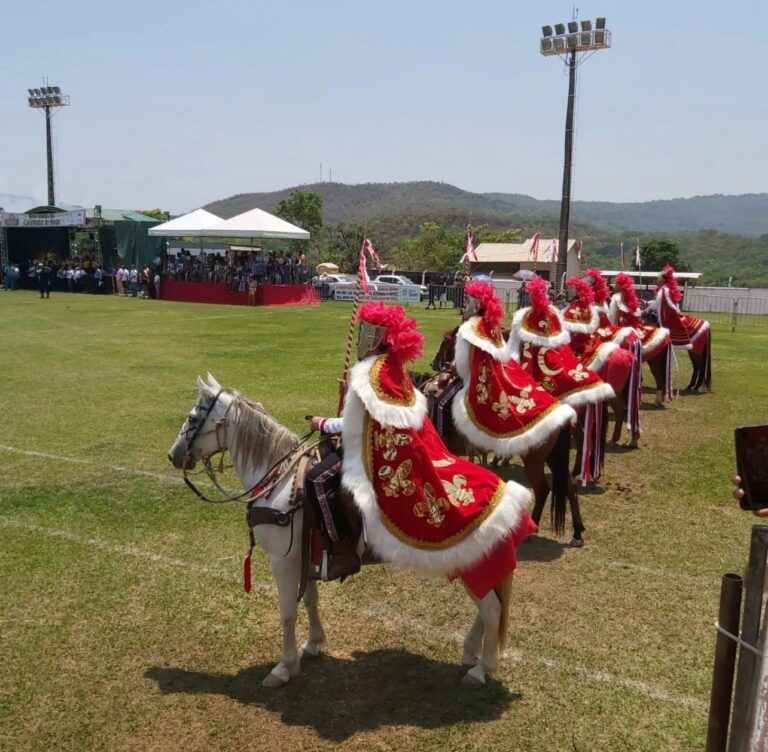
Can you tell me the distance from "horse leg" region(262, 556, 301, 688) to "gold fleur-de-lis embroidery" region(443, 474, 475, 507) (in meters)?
1.08

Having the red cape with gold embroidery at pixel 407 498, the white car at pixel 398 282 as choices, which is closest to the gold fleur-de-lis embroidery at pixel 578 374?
the red cape with gold embroidery at pixel 407 498

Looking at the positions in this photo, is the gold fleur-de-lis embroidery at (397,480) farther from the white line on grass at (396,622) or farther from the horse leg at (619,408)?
the horse leg at (619,408)

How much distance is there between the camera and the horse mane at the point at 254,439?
4941mm

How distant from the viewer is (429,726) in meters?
4.48

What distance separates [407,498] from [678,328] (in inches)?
505

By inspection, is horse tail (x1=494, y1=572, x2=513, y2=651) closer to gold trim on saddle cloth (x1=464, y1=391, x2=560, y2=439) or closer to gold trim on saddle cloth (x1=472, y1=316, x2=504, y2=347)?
gold trim on saddle cloth (x1=464, y1=391, x2=560, y2=439)

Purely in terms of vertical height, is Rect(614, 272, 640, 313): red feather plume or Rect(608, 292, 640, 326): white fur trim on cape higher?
Rect(614, 272, 640, 313): red feather plume

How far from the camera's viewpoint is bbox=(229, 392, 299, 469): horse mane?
16.2 feet

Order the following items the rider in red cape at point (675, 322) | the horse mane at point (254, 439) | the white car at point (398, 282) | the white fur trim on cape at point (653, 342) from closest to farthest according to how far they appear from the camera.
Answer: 1. the horse mane at point (254, 439)
2. the white fur trim on cape at point (653, 342)
3. the rider in red cape at point (675, 322)
4. the white car at point (398, 282)

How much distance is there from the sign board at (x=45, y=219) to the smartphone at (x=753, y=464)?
147 feet

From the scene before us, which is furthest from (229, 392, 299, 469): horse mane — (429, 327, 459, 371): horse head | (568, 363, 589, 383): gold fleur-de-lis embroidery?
(568, 363, 589, 383): gold fleur-de-lis embroidery

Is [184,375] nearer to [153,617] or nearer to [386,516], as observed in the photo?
[153,617]

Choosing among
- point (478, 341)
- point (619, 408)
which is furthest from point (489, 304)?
point (619, 408)

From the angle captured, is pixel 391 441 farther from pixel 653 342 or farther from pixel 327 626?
pixel 653 342
